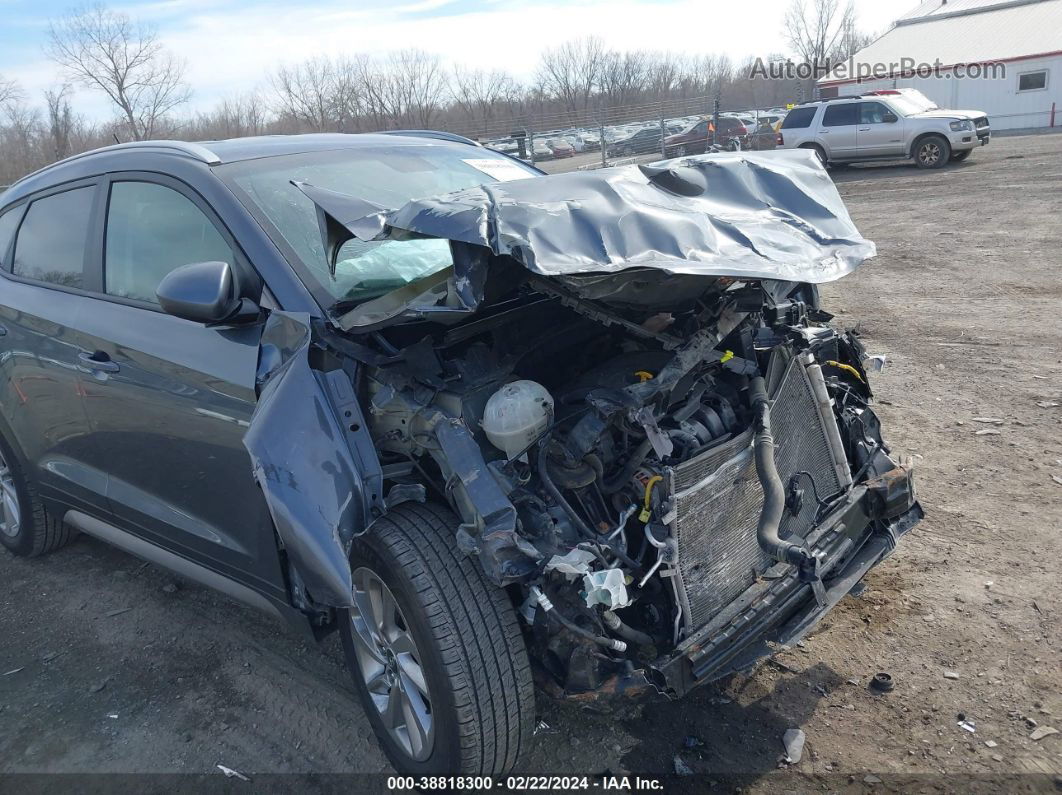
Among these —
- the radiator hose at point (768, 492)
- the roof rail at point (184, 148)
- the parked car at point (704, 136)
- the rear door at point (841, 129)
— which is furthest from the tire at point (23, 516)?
the parked car at point (704, 136)

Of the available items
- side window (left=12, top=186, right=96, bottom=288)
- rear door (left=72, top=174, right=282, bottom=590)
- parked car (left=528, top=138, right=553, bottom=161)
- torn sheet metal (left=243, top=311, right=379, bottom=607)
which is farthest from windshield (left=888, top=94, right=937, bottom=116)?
torn sheet metal (left=243, top=311, right=379, bottom=607)

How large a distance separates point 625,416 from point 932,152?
1945 cm

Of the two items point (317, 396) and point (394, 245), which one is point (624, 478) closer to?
point (317, 396)

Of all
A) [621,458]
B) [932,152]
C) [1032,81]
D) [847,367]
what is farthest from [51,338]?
[1032,81]

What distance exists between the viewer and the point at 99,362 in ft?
11.0

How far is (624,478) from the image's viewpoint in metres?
2.62

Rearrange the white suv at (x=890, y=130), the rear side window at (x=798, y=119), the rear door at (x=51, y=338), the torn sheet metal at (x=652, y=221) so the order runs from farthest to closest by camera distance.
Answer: the rear side window at (x=798, y=119) → the white suv at (x=890, y=130) → the rear door at (x=51, y=338) → the torn sheet metal at (x=652, y=221)

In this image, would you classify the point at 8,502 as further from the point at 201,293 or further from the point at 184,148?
the point at 201,293

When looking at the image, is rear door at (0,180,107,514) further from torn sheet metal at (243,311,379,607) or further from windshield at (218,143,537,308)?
torn sheet metal at (243,311,379,607)

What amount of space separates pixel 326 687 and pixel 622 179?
2267 mm

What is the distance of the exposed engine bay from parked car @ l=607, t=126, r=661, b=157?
2661 centimetres

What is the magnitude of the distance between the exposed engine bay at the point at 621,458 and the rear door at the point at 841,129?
61.4 ft

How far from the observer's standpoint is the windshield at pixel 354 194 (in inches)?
115

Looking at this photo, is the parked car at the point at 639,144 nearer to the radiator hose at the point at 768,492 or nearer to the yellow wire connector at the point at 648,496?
the radiator hose at the point at 768,492
